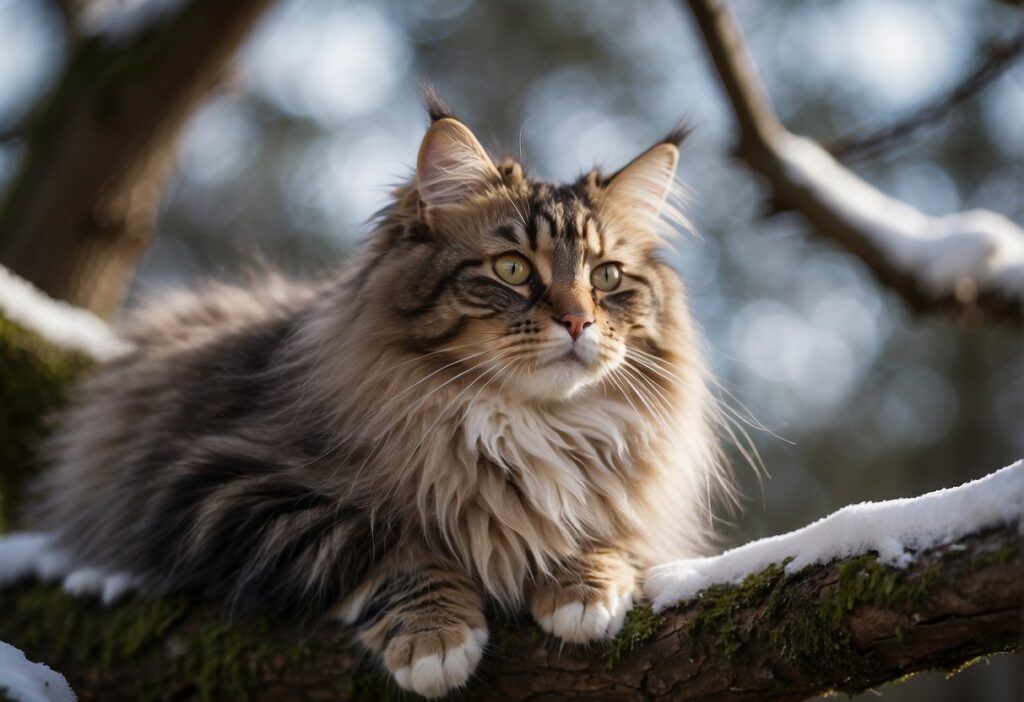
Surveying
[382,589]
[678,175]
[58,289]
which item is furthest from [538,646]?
[58,289]

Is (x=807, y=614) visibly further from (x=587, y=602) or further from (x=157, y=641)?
(x=157, y=641)

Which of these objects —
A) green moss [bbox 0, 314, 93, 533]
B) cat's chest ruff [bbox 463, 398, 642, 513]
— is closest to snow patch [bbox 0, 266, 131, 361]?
green moss [bbox 0, 314, 93, 533]

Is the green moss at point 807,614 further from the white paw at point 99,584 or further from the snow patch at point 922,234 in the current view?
the snow patch at point 922,234

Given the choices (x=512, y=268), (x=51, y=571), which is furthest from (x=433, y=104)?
(x=51, y=571)

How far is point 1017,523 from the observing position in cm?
122

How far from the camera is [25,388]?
120 inches

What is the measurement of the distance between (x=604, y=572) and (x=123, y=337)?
1.97 meters

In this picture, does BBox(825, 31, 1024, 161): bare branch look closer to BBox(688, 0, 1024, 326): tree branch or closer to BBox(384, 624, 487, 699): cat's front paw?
BBox(688, 0, 1024, 326): tree branch

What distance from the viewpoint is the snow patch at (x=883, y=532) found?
1.25 m

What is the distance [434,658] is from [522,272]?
876 millimetres

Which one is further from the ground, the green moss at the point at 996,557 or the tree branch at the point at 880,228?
the tree branch at the point at 880,228

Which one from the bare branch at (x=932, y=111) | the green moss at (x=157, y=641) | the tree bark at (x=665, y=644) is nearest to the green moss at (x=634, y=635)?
the tree bark at (x=665, y=644)

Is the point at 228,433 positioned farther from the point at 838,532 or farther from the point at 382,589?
the point at 838,532

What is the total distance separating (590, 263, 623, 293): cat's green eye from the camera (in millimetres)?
2160
